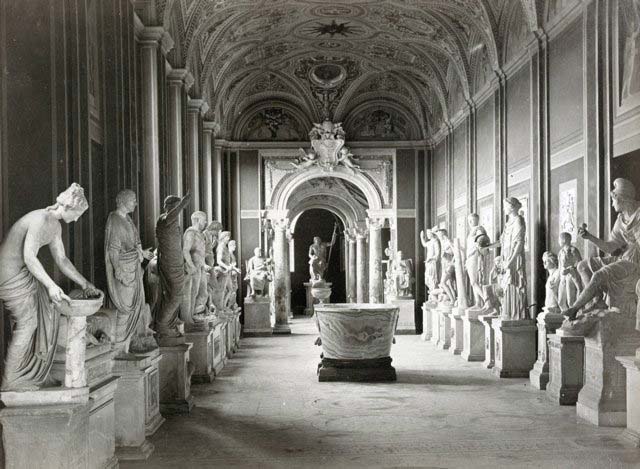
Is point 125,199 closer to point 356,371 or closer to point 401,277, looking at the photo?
point 356,371

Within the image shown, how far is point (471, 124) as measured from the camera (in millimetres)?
15586

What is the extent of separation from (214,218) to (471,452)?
39.5ft

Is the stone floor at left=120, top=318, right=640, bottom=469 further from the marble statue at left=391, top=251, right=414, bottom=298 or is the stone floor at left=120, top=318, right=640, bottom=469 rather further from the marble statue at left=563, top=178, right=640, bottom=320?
the marble statue at left=391, top=251, right=414, bottom=298

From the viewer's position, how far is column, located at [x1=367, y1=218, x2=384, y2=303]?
20.3 m

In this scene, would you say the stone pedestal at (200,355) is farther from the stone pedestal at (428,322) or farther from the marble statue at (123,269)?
the stone pedestal at (428,322)

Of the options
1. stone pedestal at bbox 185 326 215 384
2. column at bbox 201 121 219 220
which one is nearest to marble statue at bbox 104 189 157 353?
stone pedestal at bbox 185 326 215 384

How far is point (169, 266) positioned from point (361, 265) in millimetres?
15569

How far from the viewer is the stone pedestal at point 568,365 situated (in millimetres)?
8453

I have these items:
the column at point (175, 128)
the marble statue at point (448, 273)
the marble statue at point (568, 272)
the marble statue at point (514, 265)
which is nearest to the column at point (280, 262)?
the marble statue at point (448, 273)

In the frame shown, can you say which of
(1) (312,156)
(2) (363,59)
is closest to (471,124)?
(2) (363,59)

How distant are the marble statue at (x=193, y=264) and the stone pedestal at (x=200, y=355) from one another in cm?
21

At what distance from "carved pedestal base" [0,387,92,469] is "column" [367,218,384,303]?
15874 mm

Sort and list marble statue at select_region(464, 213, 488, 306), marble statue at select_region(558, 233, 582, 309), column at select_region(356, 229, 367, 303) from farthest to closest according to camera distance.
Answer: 1. column at select_region(356, 229, 367, 303)
2. marble statue at select_region(464, 213, 488, 306)
3. marble statue at select_region(558, 233, 582, 309)

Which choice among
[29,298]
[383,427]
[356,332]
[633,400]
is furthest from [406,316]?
[29,298]
